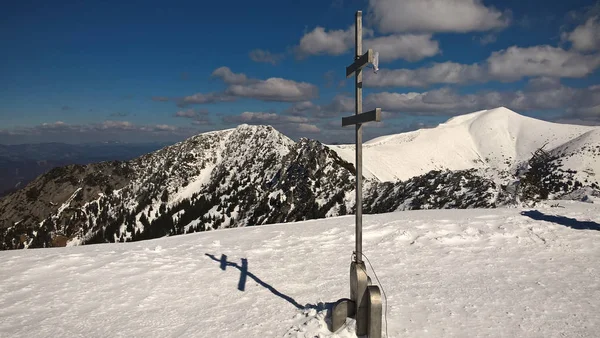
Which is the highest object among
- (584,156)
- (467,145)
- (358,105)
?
(467,145)

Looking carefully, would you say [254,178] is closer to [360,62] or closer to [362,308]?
[360,62]

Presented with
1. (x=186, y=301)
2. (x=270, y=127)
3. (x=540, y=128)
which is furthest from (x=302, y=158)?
(x=540, y=128)

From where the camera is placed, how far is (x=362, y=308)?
25.9 feet

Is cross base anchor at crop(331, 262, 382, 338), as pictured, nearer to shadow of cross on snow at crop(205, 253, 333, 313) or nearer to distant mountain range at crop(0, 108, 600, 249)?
shadow of cross on snow at crop(205, 253, 333, 313)

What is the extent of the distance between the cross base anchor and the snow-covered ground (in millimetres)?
320

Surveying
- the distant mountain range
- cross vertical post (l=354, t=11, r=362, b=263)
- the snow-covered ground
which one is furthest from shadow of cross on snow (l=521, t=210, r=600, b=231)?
the distant mountain range

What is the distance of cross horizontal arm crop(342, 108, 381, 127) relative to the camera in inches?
297

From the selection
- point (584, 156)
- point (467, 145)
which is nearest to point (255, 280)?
point (584, 156)

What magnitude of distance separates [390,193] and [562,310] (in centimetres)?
5197

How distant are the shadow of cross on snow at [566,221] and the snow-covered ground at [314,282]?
0.27 ft

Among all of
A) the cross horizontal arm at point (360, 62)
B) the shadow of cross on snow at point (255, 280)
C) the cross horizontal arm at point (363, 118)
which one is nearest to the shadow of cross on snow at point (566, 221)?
the cross horizontal arm at point (363, 118)

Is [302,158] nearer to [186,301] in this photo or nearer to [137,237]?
[137,237]

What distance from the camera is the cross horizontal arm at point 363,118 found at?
24.8 feet

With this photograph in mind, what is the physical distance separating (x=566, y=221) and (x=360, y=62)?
47.3 ft
